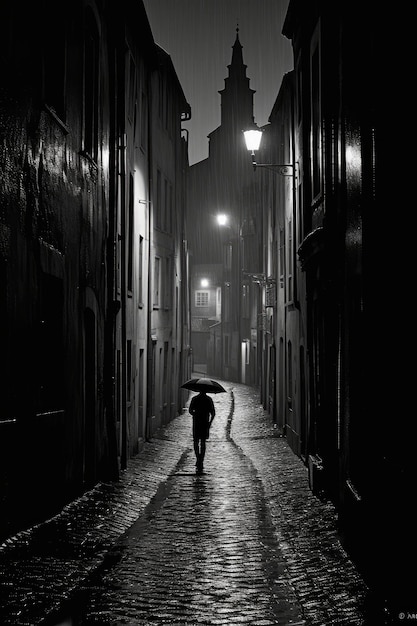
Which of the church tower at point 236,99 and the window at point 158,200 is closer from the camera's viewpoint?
the window at point 158,200

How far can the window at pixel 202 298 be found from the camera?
2948 inches

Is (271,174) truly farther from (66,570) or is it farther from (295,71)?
(66,570)

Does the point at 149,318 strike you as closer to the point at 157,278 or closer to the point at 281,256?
the point at 157,278

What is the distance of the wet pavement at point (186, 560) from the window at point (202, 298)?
5896cm

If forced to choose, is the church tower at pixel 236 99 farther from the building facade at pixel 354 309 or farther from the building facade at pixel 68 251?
the building facade at pixel 354 309

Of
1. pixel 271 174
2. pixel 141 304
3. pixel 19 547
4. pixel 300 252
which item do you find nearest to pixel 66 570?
pixel 19 547

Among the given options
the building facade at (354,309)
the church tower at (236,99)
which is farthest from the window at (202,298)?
the building facade at (354,309)

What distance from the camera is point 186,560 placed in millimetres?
9266

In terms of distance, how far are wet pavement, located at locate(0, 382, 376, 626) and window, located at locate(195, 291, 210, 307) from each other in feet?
193

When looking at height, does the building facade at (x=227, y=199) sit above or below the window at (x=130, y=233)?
above

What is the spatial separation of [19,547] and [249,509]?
460 centimetres

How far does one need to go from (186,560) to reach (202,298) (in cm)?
6604

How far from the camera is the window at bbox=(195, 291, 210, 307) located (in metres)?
74.9

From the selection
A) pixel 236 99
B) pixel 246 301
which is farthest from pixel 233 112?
pixel 246 301
